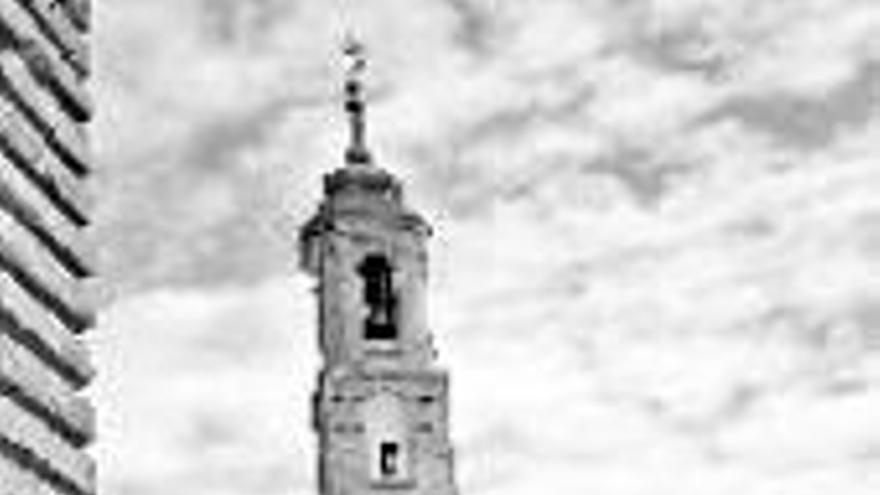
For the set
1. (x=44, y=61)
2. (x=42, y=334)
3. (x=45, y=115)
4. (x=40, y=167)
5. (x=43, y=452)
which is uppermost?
(x=44, y=61)

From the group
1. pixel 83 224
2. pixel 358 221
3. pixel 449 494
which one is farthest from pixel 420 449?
pixel 83 224

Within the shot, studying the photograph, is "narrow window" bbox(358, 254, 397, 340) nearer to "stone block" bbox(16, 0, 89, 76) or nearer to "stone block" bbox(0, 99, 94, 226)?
"stone block" bbox(16, 0, 89, 76)

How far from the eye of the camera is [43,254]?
7.34 m

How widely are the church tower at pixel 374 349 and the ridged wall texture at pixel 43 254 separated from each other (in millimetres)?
32105

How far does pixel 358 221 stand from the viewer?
42719 millimetres

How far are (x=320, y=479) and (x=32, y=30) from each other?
33.0m

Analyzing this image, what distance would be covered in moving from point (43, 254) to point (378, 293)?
115 ft

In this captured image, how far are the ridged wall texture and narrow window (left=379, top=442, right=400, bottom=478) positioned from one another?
32.4 metres

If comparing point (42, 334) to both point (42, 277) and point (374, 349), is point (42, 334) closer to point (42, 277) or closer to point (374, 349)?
point (42, 277)

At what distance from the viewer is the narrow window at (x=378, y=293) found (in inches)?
1649

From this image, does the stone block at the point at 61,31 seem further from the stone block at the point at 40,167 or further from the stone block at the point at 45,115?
the stone block at the point at 40,167

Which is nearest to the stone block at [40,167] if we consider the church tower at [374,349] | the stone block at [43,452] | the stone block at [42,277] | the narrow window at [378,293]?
the stone block at [42,277]

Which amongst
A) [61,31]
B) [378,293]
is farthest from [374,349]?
[61,31]

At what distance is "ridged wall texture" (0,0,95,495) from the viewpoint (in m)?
6.92
